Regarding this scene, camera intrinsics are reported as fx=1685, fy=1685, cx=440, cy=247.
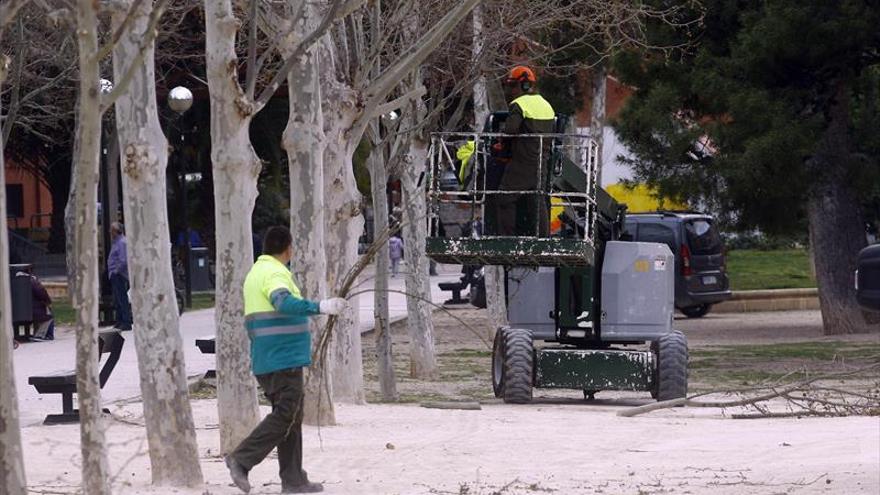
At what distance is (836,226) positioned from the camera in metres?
28.5

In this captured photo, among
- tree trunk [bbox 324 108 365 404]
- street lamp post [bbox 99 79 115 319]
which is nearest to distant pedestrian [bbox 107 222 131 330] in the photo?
street lamp post [bbox 99 79 115 319]

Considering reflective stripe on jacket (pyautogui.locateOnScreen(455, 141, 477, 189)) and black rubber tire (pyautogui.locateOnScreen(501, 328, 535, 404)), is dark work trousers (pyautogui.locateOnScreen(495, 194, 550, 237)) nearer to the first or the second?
reflective stripe on jacket (pyautogui.locateOnScreen(455, 141, 477, 189))

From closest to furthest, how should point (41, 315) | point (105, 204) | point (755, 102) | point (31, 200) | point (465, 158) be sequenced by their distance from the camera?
point (465, 158) → point (41, 315) → point (755, 102) → point (105, 204) → point (31, 200)

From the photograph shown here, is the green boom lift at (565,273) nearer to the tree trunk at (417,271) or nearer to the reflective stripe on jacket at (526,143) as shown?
the reflective stripe on jacket at (526,143)

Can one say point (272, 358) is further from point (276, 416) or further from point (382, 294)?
point (382, 294)

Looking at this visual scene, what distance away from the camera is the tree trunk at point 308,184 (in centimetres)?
1350

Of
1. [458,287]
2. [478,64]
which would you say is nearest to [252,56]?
[478,64]

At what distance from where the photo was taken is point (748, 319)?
33.6 metres

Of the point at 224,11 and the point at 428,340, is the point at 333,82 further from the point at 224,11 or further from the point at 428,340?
the point at 428,340

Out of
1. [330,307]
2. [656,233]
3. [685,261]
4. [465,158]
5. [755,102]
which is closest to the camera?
[330,307]

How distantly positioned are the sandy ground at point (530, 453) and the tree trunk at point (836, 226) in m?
11.5

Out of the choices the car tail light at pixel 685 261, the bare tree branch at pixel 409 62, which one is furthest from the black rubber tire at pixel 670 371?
the car tail light at pixel 685 261

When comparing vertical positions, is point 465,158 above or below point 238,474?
above

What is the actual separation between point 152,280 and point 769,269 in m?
35.9
